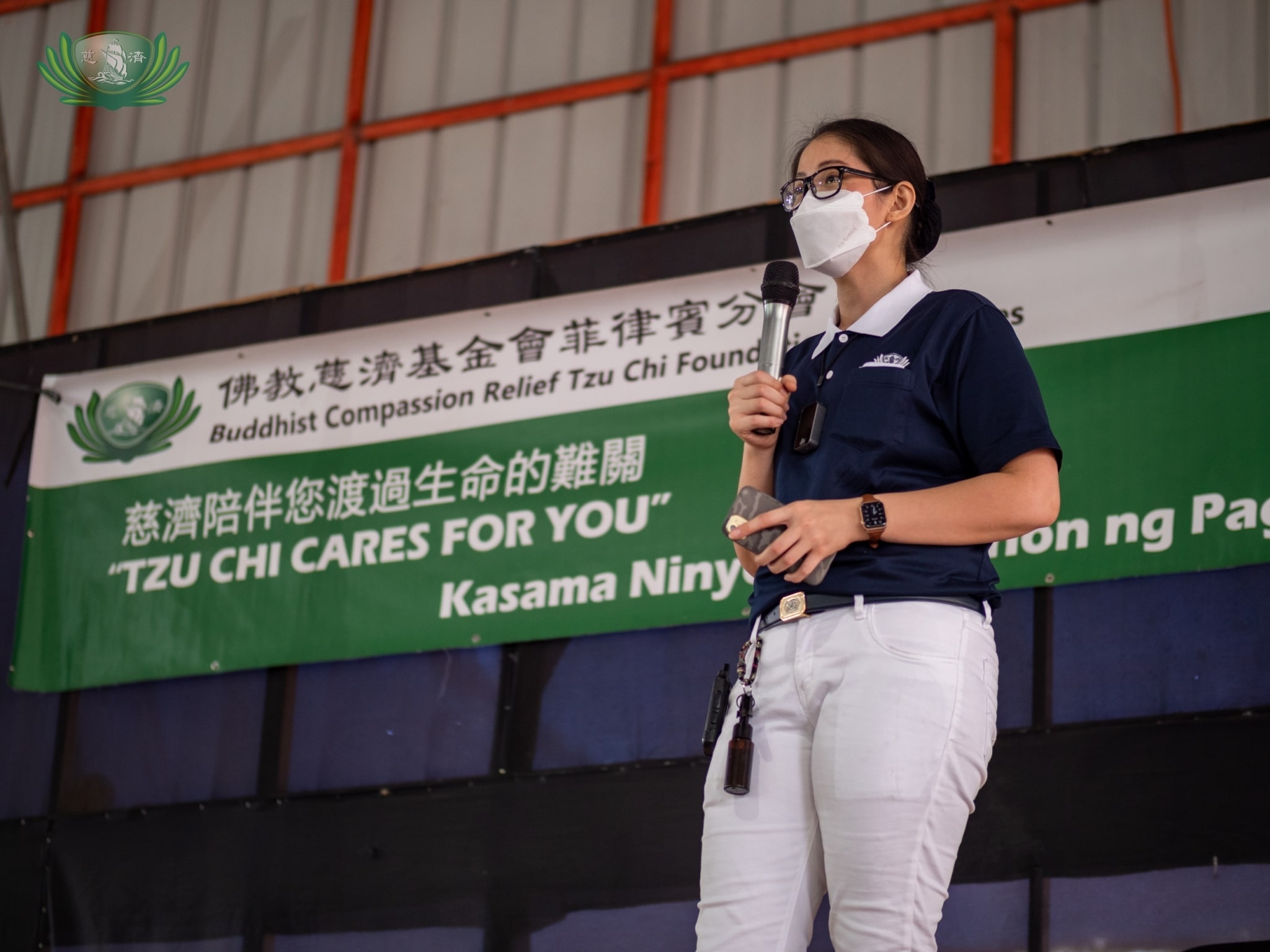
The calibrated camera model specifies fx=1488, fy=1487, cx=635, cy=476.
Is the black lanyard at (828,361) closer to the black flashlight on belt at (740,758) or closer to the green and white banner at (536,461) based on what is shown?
the black flashlight on belt at (740,758)

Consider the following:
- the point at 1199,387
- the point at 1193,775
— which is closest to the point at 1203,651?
the point at 1193,775

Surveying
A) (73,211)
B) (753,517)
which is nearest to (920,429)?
(753,517)

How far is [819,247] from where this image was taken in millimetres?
1707

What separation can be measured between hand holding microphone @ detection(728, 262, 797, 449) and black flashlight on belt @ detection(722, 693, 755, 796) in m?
0.31

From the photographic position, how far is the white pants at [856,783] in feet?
4.69

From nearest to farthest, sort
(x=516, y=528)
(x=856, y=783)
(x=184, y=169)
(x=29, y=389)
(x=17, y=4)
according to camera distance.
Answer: (x=856, y=783) → (x=516, y=528) → (x=29, y=389) → (x=184, y=169) → (x=17, y=4)

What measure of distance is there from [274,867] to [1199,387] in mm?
2170

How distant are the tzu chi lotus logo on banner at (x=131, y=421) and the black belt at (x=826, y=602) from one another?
251 centimetres

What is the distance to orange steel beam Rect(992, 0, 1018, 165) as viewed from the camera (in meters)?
5.04

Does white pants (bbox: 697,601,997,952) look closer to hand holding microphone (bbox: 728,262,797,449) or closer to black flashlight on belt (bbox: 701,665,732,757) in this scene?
black flashlight on belt (bbox: 701,665,732,757)

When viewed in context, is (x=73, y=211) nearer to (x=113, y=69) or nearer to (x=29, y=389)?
(x=113, y=69)

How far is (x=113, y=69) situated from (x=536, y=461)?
3.05 metres

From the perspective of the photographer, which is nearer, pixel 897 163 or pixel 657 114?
pixel 897 163

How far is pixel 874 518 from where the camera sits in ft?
4.89
